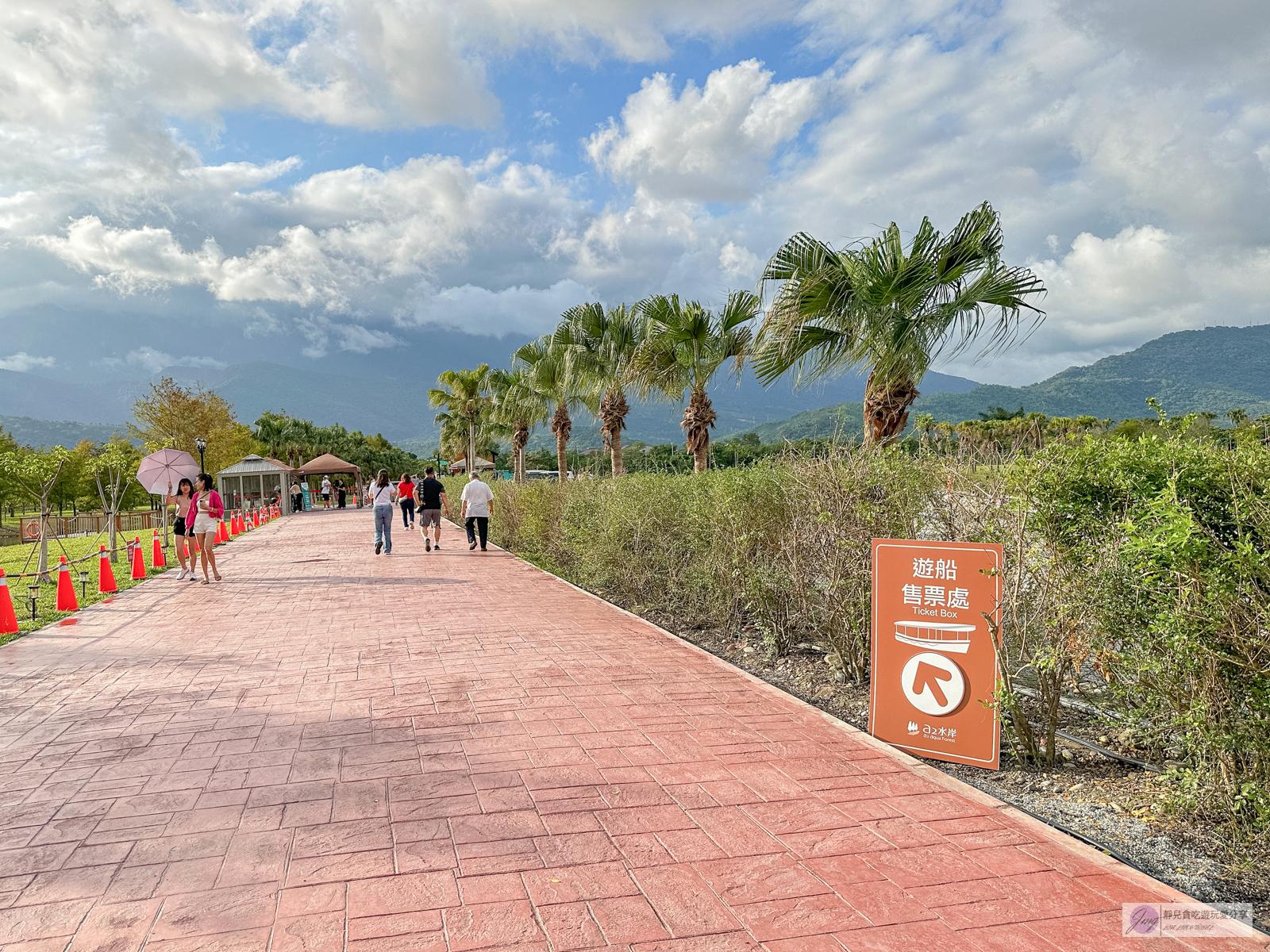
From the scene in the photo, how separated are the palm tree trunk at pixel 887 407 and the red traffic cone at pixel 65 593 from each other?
980 cm

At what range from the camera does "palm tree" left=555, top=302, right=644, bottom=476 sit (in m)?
19.7

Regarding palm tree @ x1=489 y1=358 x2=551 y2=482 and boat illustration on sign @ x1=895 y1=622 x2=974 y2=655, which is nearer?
boat illustration on sign @ x1=895 y1=622 x2=974 y2=655

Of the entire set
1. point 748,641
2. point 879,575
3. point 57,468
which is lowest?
point 748,641

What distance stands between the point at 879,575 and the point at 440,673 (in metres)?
3.45

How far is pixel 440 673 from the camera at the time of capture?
580cm

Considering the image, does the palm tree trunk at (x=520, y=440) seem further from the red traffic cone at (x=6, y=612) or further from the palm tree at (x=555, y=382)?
the red traffic cone at (x=6, y=612)

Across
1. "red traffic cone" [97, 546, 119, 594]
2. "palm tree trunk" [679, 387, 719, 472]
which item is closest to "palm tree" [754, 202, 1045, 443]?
"palm tree trunk" [679, 387, 719, 472]

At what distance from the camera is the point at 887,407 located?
8.22 meters

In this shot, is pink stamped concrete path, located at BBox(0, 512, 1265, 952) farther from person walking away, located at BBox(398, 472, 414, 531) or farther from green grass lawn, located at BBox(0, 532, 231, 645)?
person walking away, located at BBox(398, 472, 414, 531)

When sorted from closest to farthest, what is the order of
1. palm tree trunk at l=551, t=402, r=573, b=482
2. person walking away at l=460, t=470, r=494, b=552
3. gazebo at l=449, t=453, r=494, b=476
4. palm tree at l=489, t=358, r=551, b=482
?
person walking away at l=460, t=470, r=494, b=552 < palm tree trunk at l=551, t=402, r=573, b=482 < palm tree at l=489, t=358, r=551, b=482 < gazebo at l=449, t=453, r=494, b=476

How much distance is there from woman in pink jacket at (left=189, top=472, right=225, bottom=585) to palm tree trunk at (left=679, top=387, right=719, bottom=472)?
8657mm

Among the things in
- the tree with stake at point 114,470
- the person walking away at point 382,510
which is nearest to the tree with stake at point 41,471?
the tree with stake at point 114,470

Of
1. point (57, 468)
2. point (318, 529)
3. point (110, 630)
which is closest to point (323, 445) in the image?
point (318, 529)

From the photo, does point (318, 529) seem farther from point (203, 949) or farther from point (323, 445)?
point (323, 445)
